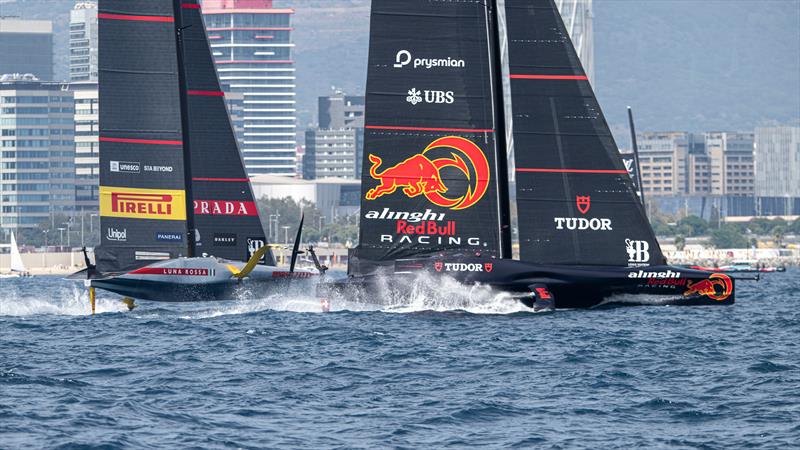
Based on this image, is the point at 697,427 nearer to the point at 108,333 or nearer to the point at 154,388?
the point at 154,388

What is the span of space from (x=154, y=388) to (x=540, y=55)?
17.4 metres

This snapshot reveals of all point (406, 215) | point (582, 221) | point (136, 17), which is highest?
point (136, 17)

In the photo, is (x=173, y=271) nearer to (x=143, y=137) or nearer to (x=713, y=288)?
(x=143, y=137)

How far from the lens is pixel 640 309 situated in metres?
46.6

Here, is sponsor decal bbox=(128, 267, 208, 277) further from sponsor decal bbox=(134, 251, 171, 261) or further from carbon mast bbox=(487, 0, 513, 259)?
carbon mast bbox=(487, 0, 513, 259)

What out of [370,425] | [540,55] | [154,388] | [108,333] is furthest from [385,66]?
[370,425]

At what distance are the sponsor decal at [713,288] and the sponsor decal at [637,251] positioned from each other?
140cm

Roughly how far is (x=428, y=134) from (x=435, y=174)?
1.11 meters

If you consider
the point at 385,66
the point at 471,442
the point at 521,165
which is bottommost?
the point at 471,442

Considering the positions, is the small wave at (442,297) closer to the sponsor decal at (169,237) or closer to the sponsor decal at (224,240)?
the sponsor decal at (169,237)

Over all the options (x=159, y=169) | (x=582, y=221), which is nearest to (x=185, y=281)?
(x=159, y=169)

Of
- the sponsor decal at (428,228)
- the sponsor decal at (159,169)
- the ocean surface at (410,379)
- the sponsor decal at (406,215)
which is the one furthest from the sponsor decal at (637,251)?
the sponsor decal at (159,169)

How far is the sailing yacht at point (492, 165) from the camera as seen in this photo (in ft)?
135

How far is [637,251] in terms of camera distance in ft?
137
